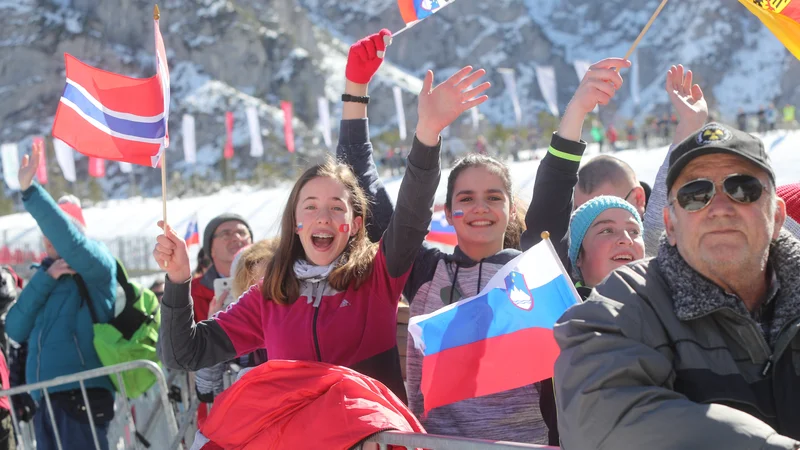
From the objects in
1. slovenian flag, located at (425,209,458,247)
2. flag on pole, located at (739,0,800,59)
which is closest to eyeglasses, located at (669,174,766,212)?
flag on pole, located at (739,0,800,59)

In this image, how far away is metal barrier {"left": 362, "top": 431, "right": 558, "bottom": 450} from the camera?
1.83 meters

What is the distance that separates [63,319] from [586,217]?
274 cm

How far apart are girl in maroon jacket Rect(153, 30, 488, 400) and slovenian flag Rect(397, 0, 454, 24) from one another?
0.98 metres

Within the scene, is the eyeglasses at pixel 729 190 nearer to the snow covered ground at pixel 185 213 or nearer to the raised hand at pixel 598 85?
the raised hand at pixel 598 85

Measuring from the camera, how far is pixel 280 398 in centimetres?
218

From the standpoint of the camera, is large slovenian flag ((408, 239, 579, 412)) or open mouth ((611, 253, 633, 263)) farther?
open mouth ((611, 253, 633, 263))

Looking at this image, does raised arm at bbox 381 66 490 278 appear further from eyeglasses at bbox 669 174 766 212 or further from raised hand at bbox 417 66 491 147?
eyeglasses at bbox 669 174 766 212

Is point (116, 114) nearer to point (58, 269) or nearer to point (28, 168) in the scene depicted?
point (28, 168)

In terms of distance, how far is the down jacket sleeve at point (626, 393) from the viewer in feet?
4.43

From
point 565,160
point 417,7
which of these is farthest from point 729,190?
point 417,7

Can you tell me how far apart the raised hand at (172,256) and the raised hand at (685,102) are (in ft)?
5.23

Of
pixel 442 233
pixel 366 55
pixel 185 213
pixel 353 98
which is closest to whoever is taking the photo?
pixel 366 55

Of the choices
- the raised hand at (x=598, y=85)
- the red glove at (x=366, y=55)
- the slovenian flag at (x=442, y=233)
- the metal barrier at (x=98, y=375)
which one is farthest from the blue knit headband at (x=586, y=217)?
the slovenian flag at (x=442, y=233)

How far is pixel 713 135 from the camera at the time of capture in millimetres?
1558
